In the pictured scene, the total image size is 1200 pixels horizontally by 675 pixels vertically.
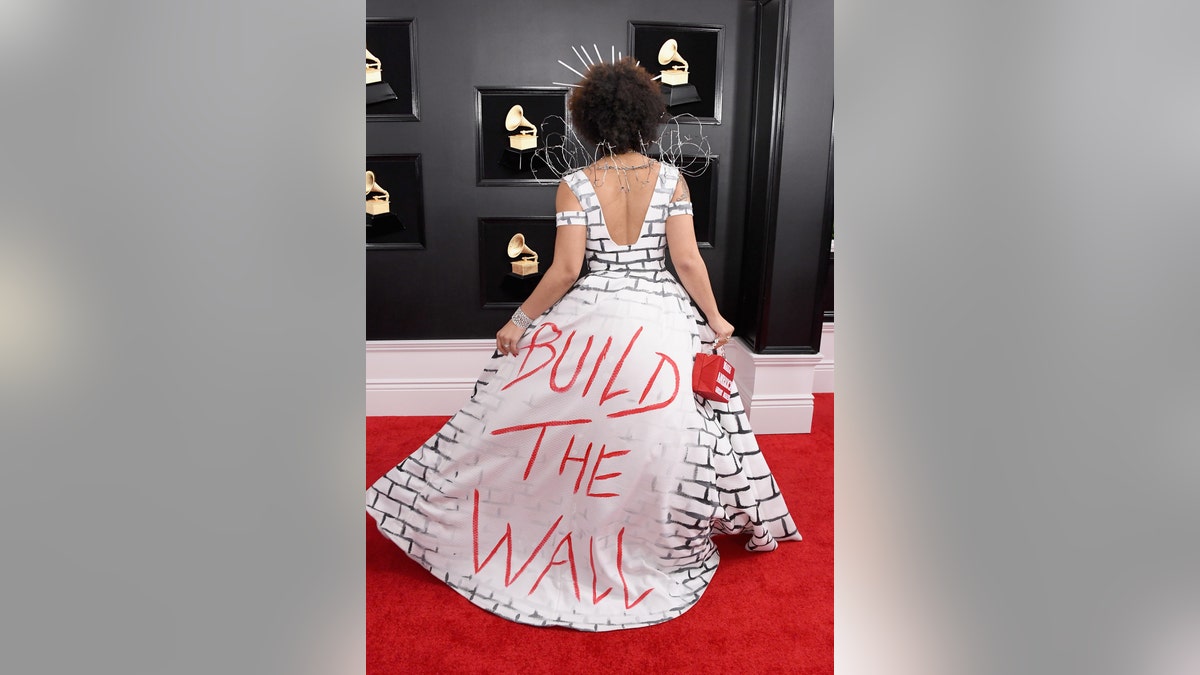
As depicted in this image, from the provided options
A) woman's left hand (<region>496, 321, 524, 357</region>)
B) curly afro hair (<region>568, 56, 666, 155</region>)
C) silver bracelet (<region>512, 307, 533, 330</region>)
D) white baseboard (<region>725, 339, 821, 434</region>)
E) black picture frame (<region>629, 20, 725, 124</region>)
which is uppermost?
black picture frame (<region>629, 20, 725, 124</region>)

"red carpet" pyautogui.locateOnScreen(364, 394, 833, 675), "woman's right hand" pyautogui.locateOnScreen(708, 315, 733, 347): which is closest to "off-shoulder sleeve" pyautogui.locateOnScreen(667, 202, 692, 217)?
"woman's right hand" pyautogui.locateOnScreen(708, 315, 733, 347)

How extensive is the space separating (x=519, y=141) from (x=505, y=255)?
600 mm

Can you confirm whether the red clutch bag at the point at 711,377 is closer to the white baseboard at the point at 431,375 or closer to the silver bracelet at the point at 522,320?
the silver bracelet at the point at 522,320

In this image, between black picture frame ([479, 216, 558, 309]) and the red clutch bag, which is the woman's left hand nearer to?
the red clutch bag

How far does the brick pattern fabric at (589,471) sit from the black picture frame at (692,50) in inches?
60.4

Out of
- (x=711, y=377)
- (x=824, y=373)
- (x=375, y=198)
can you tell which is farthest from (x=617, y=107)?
(x=824, y=373)

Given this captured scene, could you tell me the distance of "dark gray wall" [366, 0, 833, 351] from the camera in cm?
334

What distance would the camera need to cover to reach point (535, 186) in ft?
11.9

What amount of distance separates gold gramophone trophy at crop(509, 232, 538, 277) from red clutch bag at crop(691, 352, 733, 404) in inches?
65.9

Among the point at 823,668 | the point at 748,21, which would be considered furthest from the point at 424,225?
the point at 823,668

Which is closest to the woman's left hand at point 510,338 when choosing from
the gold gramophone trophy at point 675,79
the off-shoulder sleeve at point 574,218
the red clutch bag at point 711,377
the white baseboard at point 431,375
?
the off-shoulder sleeve at point 574,218
